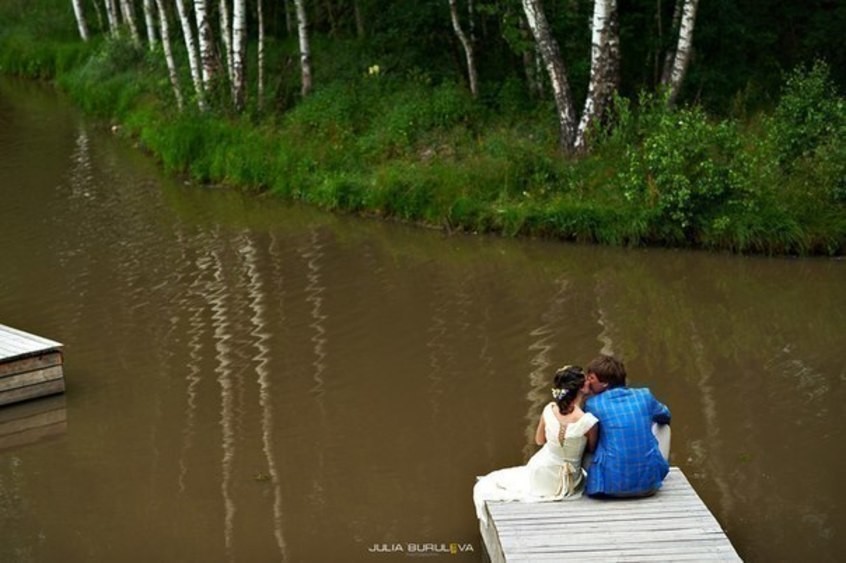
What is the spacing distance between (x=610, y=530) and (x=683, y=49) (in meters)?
13.1

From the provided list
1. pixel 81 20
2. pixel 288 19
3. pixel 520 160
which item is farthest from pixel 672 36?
pixel 81 20

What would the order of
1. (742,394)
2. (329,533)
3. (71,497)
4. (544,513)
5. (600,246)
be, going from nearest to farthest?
1. (544,513)
2. (329,533)
3. (71,497)
4. (742,394)
5. (600,246)

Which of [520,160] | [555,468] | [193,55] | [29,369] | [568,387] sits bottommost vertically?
[29,369]

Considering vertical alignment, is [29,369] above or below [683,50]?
below

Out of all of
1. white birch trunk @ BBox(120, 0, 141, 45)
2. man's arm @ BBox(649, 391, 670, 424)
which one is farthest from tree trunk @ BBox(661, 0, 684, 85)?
white birch trunk @ BBox(120, 0, 141, 45)

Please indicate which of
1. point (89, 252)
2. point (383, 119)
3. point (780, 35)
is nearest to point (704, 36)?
point (780, 35)

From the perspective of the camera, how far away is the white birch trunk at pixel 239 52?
24.5 metres

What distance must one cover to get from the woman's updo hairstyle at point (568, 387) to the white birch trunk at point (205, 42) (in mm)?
17305

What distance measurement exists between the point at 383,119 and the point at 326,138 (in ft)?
3.38

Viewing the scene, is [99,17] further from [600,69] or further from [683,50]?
[683,50]

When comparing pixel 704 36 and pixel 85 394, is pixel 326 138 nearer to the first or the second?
pixel 704 36

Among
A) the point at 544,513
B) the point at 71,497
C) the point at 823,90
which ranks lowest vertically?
the point at 71,497

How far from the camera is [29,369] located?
44.8 feet

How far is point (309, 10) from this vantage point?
31109 millimetres
